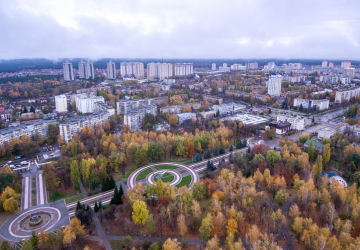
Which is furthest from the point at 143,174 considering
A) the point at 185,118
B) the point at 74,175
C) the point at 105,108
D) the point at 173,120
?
the point at 105,108

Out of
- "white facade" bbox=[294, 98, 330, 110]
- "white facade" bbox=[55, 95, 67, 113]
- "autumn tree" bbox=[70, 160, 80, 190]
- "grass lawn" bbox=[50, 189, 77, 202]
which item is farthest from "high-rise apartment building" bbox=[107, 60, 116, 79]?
"autumn tree" bbox=[70, 160, 80, 190]

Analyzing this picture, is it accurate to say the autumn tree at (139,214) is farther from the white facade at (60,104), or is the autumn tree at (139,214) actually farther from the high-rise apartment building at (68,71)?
the high-rise apartment building at (68,71)

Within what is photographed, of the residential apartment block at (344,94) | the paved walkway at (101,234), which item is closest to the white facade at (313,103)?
the residential apartment block at (344,94)

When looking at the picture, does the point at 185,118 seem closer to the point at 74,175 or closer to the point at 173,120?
the point at 173,120

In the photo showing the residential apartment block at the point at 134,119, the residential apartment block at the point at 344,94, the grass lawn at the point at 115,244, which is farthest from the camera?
the residential apartment block at the point at 344,94

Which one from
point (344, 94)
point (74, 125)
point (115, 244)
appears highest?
point (344, 94)

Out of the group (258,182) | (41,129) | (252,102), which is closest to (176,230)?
(258,182)
